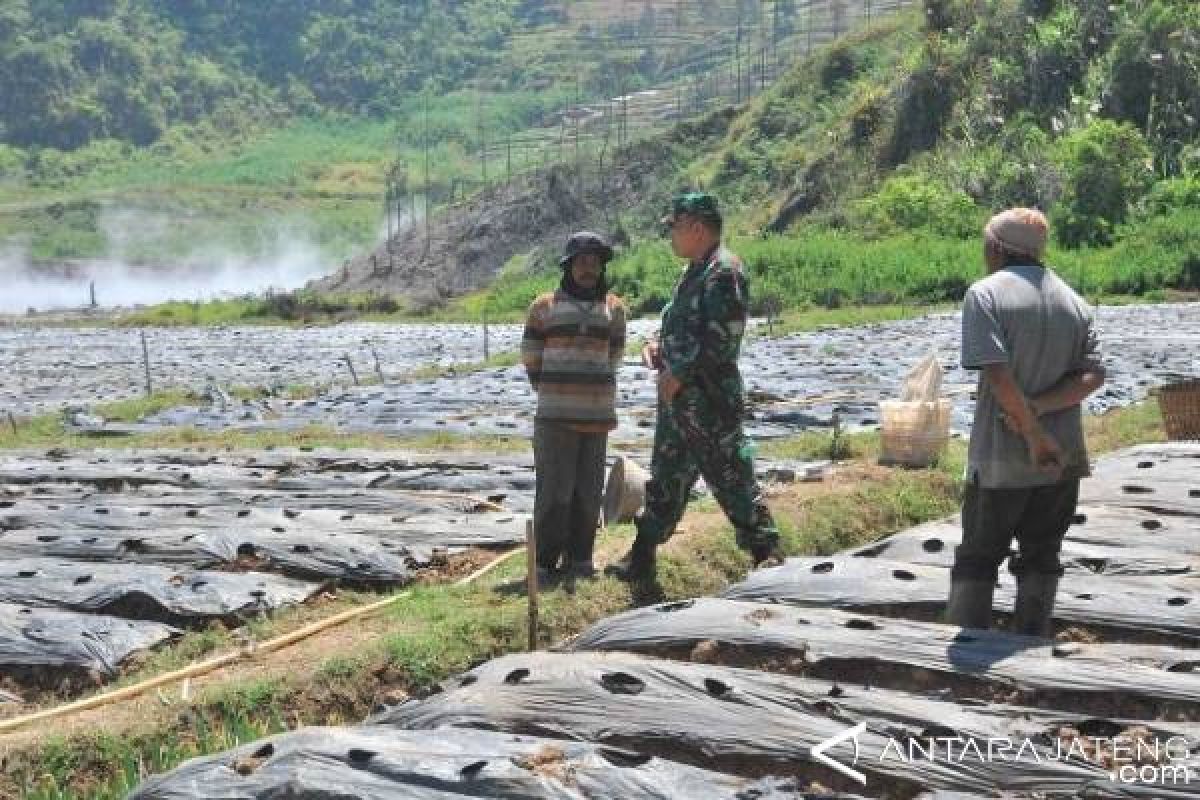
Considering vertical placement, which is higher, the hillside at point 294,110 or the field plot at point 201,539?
the hillside at point 294,110

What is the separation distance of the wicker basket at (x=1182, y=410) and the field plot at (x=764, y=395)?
120 inches

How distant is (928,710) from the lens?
416 centimetres

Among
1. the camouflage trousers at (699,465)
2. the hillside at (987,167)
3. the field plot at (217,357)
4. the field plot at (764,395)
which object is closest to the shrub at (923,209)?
the hillside at (987,167)

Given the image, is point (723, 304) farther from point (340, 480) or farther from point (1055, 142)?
point (1055, 142)

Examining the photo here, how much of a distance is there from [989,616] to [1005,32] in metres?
45.3

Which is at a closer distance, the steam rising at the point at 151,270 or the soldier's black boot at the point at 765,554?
the soldier's black boot at the point at 765,554

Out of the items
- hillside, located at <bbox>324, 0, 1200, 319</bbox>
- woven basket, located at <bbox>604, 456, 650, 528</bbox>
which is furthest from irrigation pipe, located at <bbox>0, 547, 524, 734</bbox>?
hillside, located at <bbox>324, 0, 1200, 319</bbox>

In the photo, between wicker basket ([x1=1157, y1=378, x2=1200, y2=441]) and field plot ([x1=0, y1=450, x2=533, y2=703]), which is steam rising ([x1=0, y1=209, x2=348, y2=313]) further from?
wicker basket ([x1=1157, y1=378, x2=1200, y2=441])

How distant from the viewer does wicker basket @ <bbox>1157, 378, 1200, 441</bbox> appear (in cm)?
941

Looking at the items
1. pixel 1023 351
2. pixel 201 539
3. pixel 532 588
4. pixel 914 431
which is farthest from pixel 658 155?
pixel 1023 351

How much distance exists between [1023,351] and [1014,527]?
57cm

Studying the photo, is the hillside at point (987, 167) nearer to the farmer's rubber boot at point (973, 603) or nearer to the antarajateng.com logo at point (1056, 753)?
the farmer's rubber boot at point (973, 603)

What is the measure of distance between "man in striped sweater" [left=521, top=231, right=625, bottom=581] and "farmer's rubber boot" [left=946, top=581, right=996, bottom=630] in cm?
224

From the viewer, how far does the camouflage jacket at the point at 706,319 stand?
250 inches
